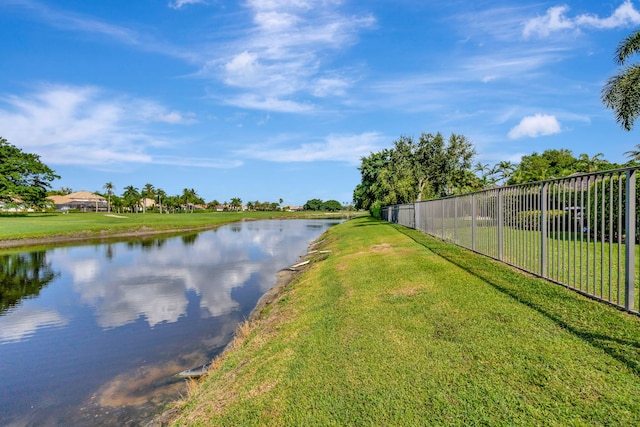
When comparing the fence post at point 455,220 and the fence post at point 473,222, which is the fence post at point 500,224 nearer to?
the fence post at point 473,222

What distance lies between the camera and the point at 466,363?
3.83 metres

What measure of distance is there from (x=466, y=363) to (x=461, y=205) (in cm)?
978

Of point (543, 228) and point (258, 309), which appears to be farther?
point (258, 309)

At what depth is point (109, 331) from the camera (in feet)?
31.4

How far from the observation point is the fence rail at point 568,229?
4832mm

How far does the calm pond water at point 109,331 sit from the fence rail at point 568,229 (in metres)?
7.26

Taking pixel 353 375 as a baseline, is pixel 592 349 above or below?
above

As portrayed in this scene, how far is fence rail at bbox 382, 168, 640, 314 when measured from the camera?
4832 mm

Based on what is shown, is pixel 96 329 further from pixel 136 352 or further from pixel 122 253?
pixel 122 253

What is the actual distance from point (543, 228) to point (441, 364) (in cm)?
449

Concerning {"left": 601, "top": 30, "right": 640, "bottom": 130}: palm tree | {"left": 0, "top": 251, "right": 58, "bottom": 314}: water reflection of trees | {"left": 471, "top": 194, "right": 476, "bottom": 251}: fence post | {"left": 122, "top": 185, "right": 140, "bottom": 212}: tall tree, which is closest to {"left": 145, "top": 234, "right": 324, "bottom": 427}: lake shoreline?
{"left": 471, "top": 194, "right": 476, "bottom": 251}: fence post

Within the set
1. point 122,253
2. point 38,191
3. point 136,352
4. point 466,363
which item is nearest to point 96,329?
point 136,352

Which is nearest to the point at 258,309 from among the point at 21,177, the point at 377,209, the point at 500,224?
the point at 500,224

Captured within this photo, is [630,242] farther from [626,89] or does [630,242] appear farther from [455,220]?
[626,89]
